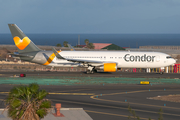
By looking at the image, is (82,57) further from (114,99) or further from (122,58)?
(114,99)

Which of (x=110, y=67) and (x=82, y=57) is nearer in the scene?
(x=110, y=67)

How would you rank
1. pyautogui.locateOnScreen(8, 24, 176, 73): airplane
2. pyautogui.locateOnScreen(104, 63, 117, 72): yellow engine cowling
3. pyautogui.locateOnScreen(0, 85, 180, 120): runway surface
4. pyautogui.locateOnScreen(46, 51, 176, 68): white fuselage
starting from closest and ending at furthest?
pyautogui.locateOnScreen(0, 85, 180, 120): runway surface → pyautogui.locateOnScreen(104, 63, 117, 72): yellow engine cowling → pyautogui.locateOnScreen(8, 24, 176, 73): airplane → pyautogui.locateOnScreen(46, 51, 176, 68): white fuselage

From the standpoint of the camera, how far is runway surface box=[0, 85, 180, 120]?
78.7ft

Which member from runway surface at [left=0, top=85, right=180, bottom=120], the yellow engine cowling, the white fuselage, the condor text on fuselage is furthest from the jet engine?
runway surface at [left=0, top=85, right=180, bottom=120]

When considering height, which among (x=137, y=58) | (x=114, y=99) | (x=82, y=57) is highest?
(x=82, y=57)

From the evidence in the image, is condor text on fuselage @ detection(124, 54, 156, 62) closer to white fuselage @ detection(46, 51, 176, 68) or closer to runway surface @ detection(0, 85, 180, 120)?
white fuselage @ detection(46, 51, 176, 68)

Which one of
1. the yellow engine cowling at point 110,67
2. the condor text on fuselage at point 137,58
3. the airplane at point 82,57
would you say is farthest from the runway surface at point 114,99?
the airplane at point 82,57

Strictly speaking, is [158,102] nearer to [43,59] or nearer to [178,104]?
[178,104]

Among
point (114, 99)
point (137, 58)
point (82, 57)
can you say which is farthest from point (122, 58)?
point (114, 99)

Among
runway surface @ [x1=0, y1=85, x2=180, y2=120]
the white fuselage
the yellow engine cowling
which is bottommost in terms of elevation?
runway surface @ [x1=0, y1=85, x2=180, y2=120]

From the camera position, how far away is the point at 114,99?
30453 mm

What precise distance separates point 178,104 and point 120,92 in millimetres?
8314

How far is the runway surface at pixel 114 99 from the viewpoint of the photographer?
24.0m

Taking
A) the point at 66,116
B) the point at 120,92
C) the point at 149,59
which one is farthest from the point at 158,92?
the point at 149,59
